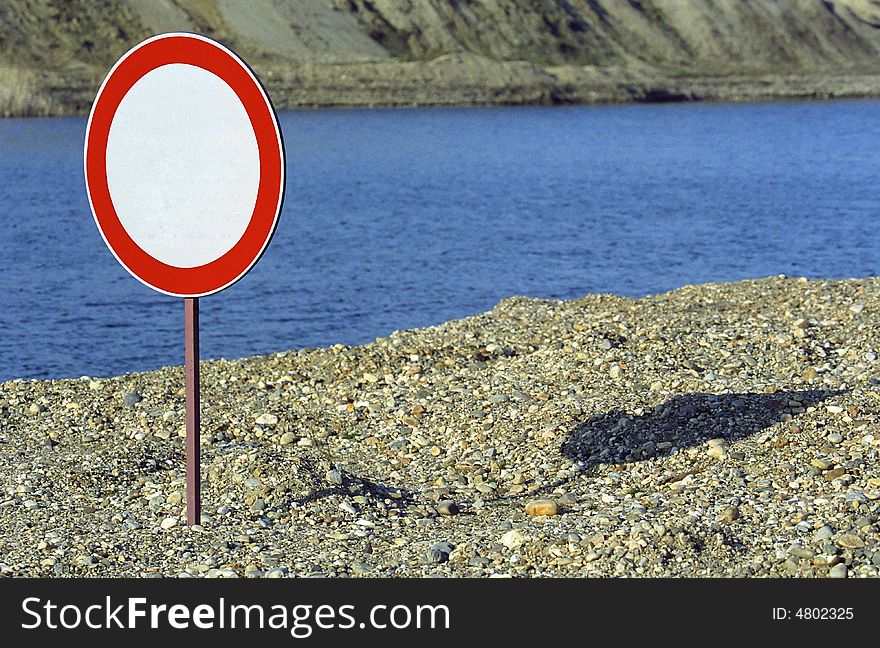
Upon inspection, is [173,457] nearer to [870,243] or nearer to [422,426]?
[422,426]

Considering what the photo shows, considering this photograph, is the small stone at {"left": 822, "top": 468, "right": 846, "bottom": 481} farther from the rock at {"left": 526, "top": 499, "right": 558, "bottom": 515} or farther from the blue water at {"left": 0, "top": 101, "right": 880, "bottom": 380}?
the blue water at {"left": 0, "top": 101, "right": 880, "bottom": 380}

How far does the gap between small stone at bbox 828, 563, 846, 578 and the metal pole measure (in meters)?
3.45

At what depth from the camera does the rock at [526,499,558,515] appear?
803 cm

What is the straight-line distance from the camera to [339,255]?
116 ft

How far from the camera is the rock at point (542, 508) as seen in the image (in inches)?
316

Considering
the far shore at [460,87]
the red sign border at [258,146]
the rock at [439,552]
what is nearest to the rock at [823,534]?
the rock at [439,552]

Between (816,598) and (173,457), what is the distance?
531cm

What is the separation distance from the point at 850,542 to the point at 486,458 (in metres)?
3.47

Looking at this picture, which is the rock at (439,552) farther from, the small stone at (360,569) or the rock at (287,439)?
the rock at (287,439)

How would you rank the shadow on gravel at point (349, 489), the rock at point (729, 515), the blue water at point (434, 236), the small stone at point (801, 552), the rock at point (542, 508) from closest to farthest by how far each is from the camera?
the small stone at point (801, 552), the rock at point (729, 515), the rock at point (542, 508), the shadow on gravel at point (349, 489), the blue water at point (434, 236)

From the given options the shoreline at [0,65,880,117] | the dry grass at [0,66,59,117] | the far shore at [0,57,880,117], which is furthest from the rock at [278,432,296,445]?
the dry grass at [0,66,59,117]

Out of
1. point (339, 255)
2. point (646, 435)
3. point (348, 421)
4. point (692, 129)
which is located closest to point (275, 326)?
point (339, 255)

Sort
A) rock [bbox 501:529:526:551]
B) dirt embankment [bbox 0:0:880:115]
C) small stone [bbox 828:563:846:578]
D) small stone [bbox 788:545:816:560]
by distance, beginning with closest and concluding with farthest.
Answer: small stone [bbox 828:563:846:578] < small stone [bbox 788:545:816:560] < rock [bbox 501:529:526:551] < dirt embankment [bbox 0:0:880:115]

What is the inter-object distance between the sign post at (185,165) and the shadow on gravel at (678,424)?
147 inches
